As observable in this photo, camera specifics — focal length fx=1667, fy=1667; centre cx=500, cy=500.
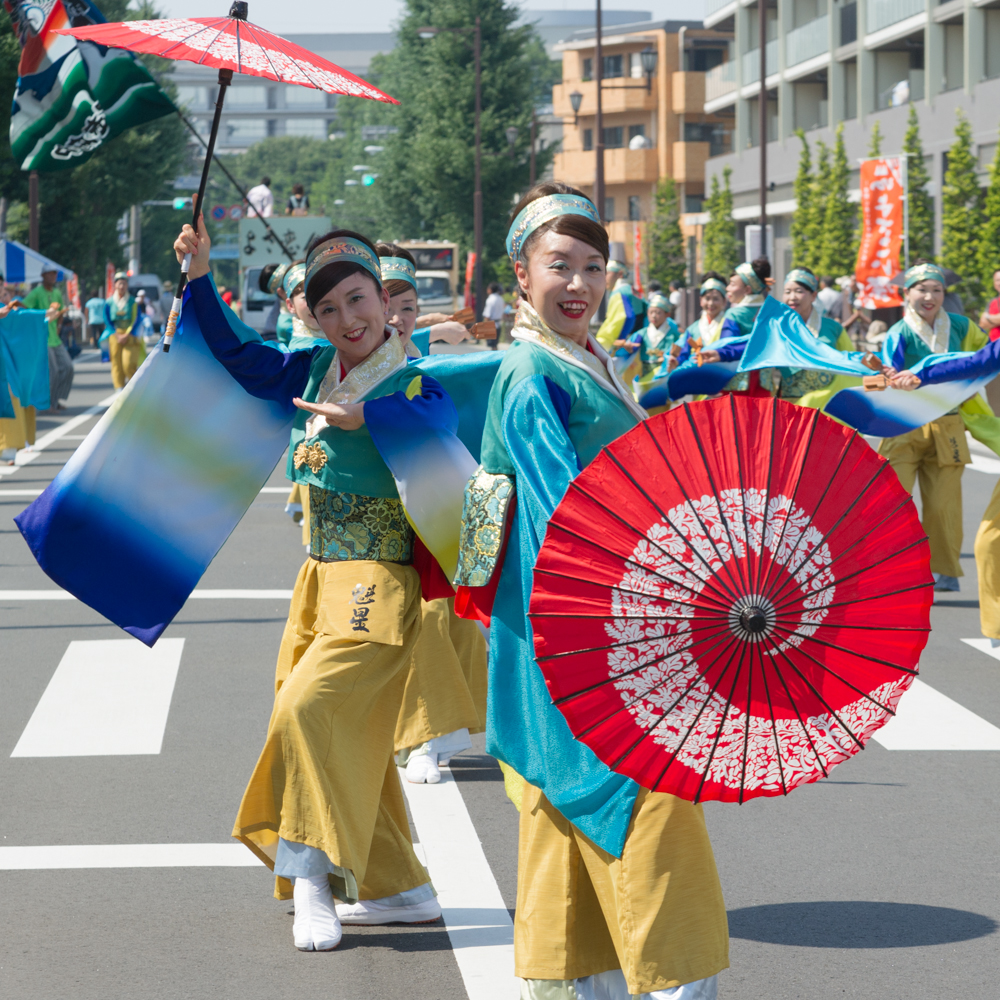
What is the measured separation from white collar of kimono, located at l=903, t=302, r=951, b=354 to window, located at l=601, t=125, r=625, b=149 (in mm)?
72154

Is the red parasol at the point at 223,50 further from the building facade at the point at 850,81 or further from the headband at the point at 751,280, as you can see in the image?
the building facade at the point at 850,81

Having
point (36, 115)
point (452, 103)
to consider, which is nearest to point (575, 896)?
point (36, 115)

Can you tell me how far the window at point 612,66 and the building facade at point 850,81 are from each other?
18.1m

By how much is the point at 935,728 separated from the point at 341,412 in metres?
3.67

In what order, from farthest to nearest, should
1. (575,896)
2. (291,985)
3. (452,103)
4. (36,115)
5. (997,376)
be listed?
(452,103), (997,376), (36,115), (291,985), (575,896)

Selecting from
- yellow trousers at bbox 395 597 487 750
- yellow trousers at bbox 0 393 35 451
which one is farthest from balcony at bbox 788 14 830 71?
yellow trousers at bbox 395 597 487 750

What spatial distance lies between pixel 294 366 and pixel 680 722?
210 centimetres

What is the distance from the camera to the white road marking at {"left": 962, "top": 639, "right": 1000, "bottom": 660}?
868 cm

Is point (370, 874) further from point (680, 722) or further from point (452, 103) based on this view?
point (452, 103)

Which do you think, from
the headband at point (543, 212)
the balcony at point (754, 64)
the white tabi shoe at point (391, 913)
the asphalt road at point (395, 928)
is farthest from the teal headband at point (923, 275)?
the balcony at point (754, 64)

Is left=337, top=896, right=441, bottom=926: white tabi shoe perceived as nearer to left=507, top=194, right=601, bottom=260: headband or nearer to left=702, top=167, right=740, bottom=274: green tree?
left=507, top=194, right=601, bottom=260: headband

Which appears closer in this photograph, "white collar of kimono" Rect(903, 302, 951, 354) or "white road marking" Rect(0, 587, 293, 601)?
"white collar of kimono" Rect(903, 302, 951, 354)

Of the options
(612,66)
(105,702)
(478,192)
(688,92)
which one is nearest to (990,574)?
(105,702)

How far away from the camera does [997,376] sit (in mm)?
8820
